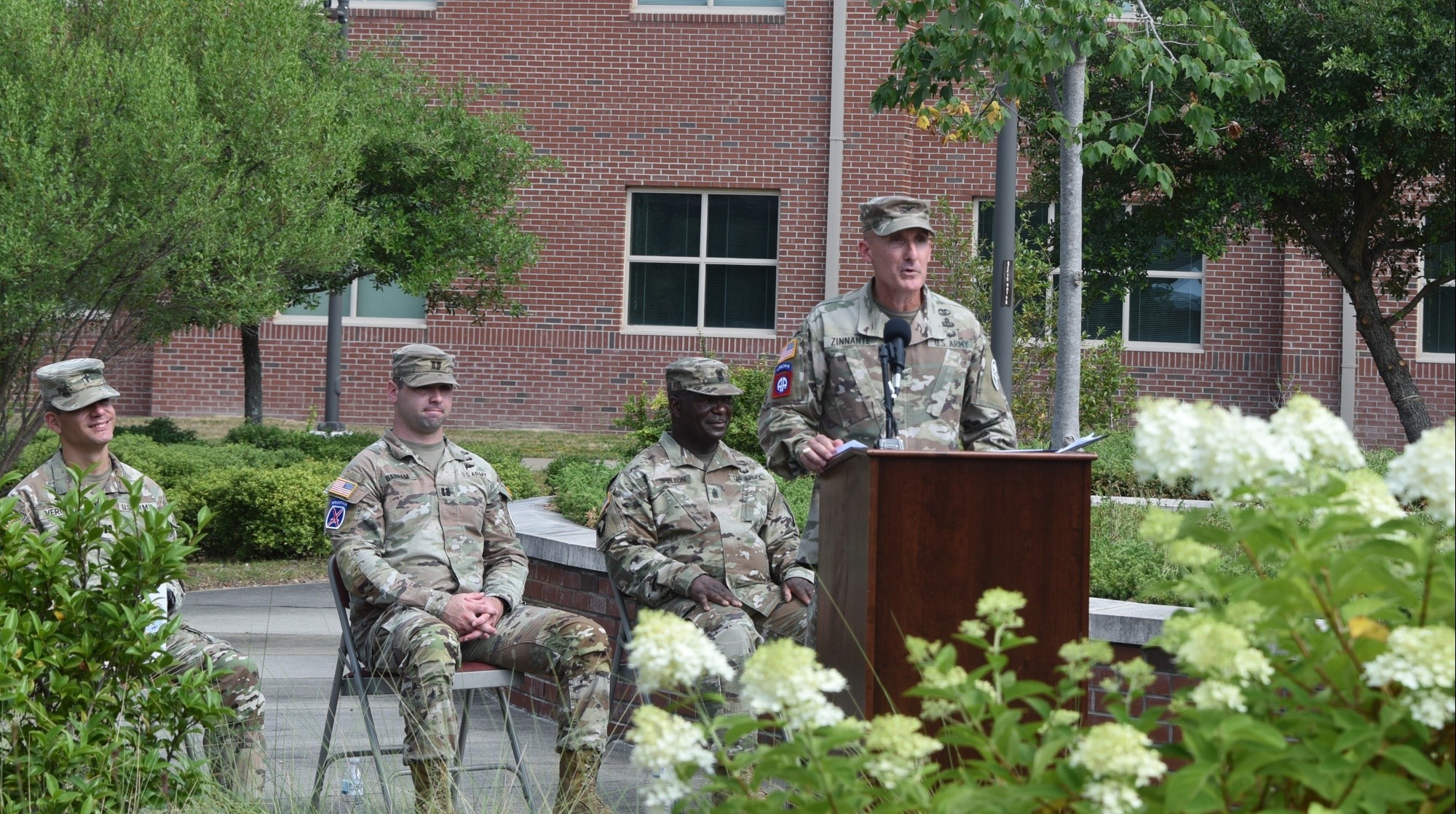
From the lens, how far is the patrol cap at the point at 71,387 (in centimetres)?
516

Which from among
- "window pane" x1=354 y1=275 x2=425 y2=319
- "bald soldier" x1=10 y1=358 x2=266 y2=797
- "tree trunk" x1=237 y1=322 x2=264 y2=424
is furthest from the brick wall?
"window pane" x1=354 y1=275 x2=425 y2=319

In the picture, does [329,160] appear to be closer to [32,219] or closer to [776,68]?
[32,219]

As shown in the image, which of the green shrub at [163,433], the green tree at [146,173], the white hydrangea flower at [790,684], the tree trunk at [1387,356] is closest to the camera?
the white hydrangea flower at [790,684]

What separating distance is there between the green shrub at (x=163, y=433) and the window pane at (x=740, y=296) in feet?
23.2

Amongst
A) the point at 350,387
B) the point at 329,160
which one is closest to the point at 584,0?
the point at 350,387

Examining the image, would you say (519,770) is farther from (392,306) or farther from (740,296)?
(392,306)

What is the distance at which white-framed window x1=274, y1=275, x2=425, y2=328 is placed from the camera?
19797 millimetres

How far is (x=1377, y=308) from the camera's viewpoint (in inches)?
533

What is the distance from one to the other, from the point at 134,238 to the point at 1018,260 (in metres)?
7.54

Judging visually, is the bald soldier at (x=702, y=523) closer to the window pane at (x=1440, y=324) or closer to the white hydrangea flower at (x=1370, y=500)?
the white hydrangea flower at (x=1370, y=500)

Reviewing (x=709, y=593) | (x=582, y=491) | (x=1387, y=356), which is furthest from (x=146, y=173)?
(x=1387, y=356)

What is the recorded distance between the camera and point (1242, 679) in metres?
1.74

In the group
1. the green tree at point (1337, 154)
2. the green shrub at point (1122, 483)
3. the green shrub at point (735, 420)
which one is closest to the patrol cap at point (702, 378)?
the green shrub at point (1122, 483)

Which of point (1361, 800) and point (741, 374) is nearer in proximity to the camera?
point (1361, 800)
